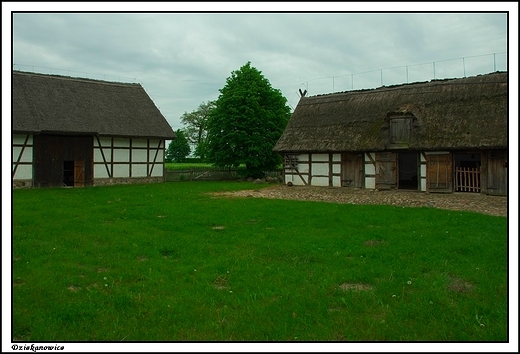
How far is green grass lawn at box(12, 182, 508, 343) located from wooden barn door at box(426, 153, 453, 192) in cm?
886

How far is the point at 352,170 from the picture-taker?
75.0ft

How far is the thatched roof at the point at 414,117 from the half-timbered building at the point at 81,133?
9699 mm

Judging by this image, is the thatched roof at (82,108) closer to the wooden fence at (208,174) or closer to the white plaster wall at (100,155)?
the white plaster wall at (100,155)

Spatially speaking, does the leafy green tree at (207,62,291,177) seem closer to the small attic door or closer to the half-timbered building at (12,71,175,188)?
the half-timbered building at (12,71,175,188)

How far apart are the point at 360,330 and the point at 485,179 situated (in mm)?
17037

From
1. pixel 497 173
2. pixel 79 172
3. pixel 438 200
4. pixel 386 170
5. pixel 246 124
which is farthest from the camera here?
pixel 246 124

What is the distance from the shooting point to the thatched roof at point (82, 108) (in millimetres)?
23391

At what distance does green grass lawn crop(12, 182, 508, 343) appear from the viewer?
178 inches

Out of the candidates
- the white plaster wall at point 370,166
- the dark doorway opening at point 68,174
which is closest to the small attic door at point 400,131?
the white plaster wall at point 370,166

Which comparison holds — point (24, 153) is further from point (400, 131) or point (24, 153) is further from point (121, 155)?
point (400, 131)

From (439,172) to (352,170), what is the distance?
4660mm

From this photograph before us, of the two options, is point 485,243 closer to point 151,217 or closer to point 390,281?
point 390,281

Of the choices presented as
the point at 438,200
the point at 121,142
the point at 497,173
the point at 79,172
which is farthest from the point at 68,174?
the point at 497,173

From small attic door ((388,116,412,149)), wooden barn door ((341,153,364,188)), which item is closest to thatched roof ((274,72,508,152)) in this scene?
small attic door ((388,116,412,149))
